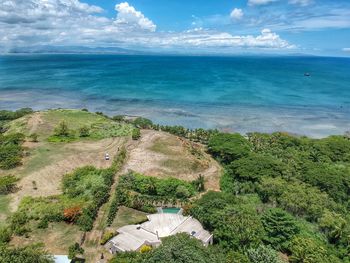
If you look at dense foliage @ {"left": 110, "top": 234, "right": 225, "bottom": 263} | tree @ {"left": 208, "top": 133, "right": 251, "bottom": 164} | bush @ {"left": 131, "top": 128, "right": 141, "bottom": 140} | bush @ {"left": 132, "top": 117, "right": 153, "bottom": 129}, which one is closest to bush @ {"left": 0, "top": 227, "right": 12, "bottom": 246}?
dense foliage @ {"left": 110, "top": 234, "right": 225, "bottom": 263}

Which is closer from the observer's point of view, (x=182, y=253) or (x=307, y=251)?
(x=182, y=253)

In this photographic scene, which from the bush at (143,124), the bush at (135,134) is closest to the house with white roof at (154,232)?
the bush at (135,134)

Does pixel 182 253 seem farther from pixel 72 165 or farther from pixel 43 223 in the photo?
pixel 72 165

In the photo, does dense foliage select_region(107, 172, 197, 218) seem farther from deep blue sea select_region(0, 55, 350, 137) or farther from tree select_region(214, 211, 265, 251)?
deep blue sea select_region(0, 55, 350, 137)

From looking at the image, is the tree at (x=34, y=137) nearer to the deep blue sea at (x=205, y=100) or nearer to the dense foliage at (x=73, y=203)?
the dense foliage at (x=73, y=203)

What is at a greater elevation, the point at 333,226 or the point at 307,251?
the point at 333,226

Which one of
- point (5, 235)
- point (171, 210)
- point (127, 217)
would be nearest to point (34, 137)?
point (5, 235)

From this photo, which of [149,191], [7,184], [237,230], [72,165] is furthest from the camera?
[72,165]
